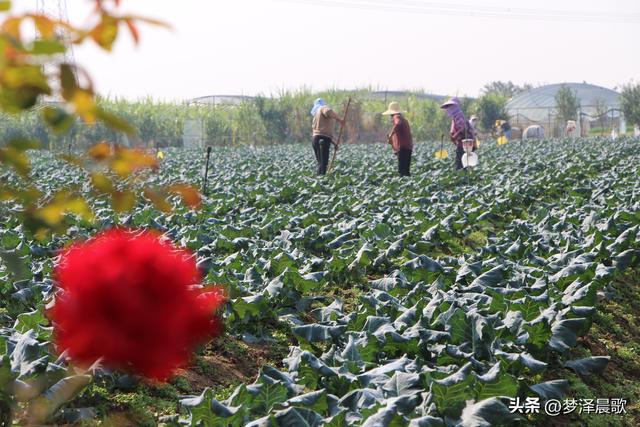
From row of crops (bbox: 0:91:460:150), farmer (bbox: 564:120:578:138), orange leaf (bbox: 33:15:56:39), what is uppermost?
orange leaf (bbox: 33:15:56:39)

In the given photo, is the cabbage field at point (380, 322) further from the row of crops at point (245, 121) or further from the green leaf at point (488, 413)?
the row of crops at point (245, 121)

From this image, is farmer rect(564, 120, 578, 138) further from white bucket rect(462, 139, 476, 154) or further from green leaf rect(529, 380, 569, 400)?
green leaf rect(529, 380, 569, 400)

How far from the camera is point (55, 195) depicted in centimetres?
172

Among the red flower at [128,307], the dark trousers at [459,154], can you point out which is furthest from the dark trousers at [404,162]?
the red flower at [128,307]

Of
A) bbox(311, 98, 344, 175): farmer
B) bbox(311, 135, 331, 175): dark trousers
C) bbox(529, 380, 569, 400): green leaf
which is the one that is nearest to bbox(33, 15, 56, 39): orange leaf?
bbox(529, 380, 569, 400): green leaf

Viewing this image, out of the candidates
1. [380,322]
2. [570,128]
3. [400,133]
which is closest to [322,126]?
[400,133]

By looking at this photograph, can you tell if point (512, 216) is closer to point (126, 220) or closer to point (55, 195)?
point (126, 220)

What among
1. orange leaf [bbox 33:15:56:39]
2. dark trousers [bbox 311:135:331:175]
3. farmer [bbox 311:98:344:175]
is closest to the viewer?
orange leaf [bbox 33:15:56:39]

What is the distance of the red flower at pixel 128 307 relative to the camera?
1488mm

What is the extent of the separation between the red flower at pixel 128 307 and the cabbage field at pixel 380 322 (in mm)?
198

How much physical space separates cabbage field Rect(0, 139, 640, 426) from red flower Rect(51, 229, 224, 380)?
20 cm

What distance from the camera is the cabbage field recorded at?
4.00 meters

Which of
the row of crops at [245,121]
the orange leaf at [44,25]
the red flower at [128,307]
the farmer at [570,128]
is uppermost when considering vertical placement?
the orange leaf at [44,25]

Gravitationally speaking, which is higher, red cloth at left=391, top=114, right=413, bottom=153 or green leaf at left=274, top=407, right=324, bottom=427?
red cloth at left=391, top=114, right=413, bottom=153
